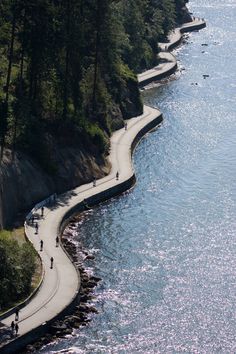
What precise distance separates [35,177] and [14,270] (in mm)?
24838

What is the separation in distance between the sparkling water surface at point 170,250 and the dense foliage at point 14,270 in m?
6.58

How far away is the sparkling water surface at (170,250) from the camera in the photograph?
77562mm

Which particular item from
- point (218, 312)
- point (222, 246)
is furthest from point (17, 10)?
point (218, 312)

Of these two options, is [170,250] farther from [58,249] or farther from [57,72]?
[57,72]

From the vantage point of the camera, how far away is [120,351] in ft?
246

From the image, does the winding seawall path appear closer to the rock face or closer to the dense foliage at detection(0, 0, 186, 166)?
the rock face

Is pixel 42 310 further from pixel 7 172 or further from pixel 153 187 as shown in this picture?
pixel 153 187

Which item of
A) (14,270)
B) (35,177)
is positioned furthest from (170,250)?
(14,270)

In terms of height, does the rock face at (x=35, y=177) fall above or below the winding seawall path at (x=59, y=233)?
above

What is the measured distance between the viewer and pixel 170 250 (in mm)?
95312

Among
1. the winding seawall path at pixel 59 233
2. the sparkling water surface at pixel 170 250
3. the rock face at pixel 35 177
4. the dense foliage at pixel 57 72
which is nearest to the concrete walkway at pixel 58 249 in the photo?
the winding seawall path at pixel 59 233

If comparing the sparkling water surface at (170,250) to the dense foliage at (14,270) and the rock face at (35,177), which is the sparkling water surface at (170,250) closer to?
the rock face at (35,177)

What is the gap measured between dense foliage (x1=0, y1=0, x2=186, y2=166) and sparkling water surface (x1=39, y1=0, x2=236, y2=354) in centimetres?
998

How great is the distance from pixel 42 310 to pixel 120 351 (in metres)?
8.38
